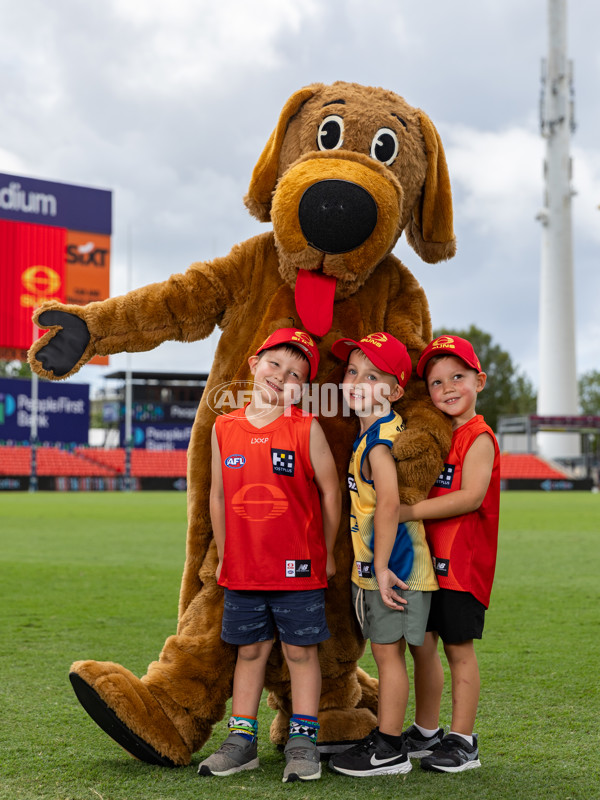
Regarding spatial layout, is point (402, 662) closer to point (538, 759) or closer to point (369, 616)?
point (369, 616)

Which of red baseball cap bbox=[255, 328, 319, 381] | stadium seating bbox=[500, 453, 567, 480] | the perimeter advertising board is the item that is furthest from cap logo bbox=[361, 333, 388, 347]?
stadium seating bbox=[500, 453, 567, 480]

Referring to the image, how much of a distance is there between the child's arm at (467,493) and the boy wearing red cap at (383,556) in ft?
0.18

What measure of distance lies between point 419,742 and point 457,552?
0.60 metres

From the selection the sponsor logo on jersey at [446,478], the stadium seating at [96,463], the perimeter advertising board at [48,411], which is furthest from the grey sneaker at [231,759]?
the stadium seating at [96,463]

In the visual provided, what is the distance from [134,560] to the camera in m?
7.25

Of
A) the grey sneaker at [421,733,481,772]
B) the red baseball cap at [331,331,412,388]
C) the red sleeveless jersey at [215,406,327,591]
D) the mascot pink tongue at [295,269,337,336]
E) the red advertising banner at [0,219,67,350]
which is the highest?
the red advertising banner at [0,219,67,350]

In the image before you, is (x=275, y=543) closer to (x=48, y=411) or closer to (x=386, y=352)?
(x=386, y=352)

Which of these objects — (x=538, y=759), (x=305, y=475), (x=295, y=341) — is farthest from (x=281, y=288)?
(x=538, y=759)

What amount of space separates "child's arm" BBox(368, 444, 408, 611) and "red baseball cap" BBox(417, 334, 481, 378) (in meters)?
0.42

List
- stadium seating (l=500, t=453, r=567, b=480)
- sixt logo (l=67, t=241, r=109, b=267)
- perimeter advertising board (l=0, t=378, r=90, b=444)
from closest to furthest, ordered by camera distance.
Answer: sixt logo (l=67, t=241, r=109, b=267), perimeter advertising board (l=0, t=378, r=90, b=444), stadium seating (l=500, t=453, r=567, b=480)

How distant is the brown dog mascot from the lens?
90.4 inches

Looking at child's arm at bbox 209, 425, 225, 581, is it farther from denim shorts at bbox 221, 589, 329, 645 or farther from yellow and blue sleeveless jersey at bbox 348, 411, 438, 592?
yellow and blue sleeveless jersey at bbox 348, 411, 438, 592

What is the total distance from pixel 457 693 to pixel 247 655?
61 cm

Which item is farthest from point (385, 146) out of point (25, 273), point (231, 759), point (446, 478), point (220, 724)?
point (25, 273)
